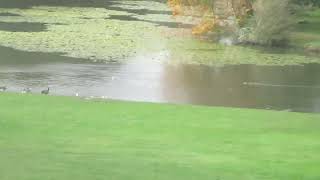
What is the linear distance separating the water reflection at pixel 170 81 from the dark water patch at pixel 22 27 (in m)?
8.17

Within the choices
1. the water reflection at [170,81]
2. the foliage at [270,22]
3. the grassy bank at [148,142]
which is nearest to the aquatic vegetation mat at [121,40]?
the water reflection at [170,81]

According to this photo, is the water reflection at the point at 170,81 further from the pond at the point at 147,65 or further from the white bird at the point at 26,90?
the white bird at the point at 26,90

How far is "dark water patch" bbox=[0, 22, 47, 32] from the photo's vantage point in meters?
38.1

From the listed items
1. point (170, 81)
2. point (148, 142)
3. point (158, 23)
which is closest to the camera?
point (148, 142)

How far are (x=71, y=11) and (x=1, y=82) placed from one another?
30.5 m

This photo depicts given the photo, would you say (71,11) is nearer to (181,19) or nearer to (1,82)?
(181,19)

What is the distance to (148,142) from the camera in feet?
36.3

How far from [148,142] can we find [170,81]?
46.5 feet

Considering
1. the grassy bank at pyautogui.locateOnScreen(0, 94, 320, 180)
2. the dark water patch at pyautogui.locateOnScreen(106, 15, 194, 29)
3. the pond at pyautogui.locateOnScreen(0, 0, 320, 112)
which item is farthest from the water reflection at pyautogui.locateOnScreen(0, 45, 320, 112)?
the dark water patch at pyautogui.locateOnScreen(106, 15, 194, 29)

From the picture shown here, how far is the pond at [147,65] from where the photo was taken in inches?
878

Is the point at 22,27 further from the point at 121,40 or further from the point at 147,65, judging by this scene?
the point at 147,65

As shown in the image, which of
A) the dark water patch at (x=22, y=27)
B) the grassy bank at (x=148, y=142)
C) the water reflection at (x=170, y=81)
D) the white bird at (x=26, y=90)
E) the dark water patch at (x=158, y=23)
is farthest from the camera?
the dark water patch at (x=158, y=23)

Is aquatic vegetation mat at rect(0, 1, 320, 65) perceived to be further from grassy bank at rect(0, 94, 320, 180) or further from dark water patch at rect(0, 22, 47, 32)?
grassy bank at rect(0, 94, 320, 180)

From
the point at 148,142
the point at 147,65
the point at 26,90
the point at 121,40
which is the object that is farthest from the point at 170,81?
the point at 148,142
